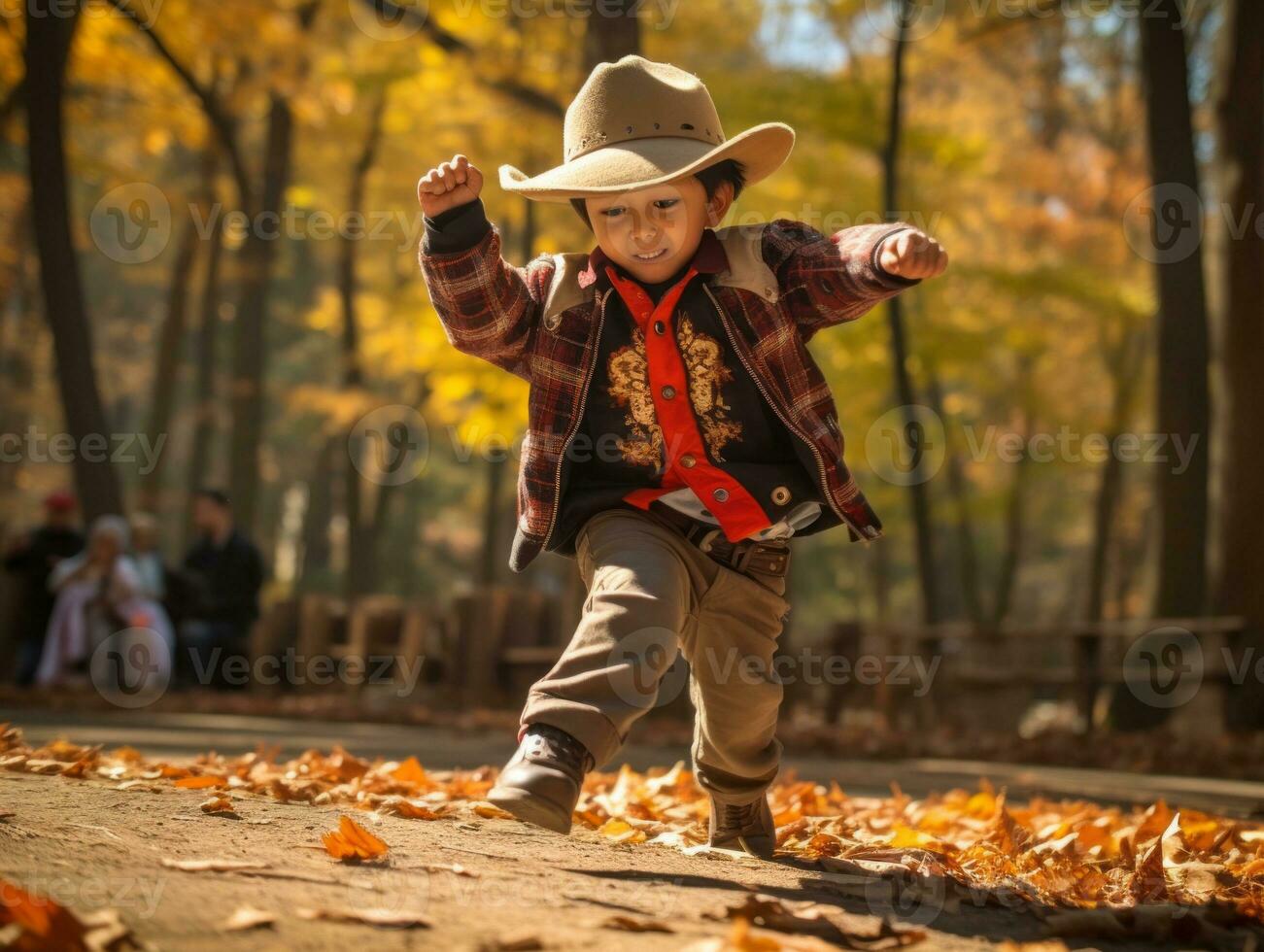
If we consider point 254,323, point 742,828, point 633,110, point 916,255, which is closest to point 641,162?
point 633,110

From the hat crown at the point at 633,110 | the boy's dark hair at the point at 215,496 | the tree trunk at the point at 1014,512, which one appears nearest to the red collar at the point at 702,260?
the hat crown at the point at 633,110

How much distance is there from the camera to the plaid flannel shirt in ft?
13.0

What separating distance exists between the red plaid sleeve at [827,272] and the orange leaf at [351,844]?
1.74 meters

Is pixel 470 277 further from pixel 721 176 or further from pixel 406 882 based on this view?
pixel 406 882

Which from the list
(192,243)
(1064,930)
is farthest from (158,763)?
(192,243)

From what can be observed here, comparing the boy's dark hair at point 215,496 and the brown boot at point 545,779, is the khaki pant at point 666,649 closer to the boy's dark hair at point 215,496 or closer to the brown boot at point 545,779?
the brown boot at point 545,779

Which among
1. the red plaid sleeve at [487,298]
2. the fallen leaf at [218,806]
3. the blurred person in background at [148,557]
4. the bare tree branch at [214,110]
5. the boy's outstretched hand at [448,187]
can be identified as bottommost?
the fallen leaf at [218,806]

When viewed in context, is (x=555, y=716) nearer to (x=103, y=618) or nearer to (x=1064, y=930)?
(x=1064, y=930)

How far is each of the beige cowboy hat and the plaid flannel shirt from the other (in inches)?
9.3

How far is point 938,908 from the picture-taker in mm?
3426

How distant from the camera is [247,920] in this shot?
258cm

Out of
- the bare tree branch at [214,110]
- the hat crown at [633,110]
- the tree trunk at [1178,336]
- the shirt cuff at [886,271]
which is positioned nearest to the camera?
the shirt cuff at [886,271]

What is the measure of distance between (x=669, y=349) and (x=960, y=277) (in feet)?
47.6

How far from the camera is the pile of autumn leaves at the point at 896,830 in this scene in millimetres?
3631
